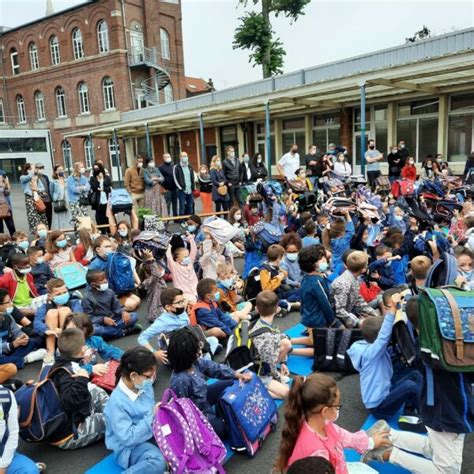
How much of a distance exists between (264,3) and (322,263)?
89.3ft

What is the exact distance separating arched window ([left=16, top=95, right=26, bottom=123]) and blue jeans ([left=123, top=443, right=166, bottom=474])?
43.2 metres

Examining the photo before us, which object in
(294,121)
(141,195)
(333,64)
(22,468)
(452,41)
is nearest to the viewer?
(22,468)

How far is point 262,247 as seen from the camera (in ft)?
23.2

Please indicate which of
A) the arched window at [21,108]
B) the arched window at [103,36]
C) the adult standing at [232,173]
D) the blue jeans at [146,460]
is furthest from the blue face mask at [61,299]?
the arched window at [21,108]

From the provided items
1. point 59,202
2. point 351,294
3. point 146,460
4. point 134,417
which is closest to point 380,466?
point 146,460

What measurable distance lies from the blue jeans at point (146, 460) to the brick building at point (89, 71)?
29.5 metres

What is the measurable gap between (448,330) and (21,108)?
45.4 metres

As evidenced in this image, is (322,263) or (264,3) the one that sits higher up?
(264,3)

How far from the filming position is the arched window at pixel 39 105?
127 ft

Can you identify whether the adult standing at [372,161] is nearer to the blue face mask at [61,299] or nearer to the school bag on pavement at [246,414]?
the blue face mask at [61,299]

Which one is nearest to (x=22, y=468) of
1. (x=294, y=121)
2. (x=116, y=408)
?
(x=116, y=408)

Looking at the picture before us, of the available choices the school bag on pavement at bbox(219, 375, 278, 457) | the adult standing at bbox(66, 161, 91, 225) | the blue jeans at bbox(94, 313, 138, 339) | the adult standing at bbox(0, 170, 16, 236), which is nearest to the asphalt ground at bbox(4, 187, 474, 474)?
the school bag on pavement at bbox(219, 375, 278, 457)

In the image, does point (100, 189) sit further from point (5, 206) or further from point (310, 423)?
→ point (310, 423)

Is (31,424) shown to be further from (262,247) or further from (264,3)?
(264,3)
